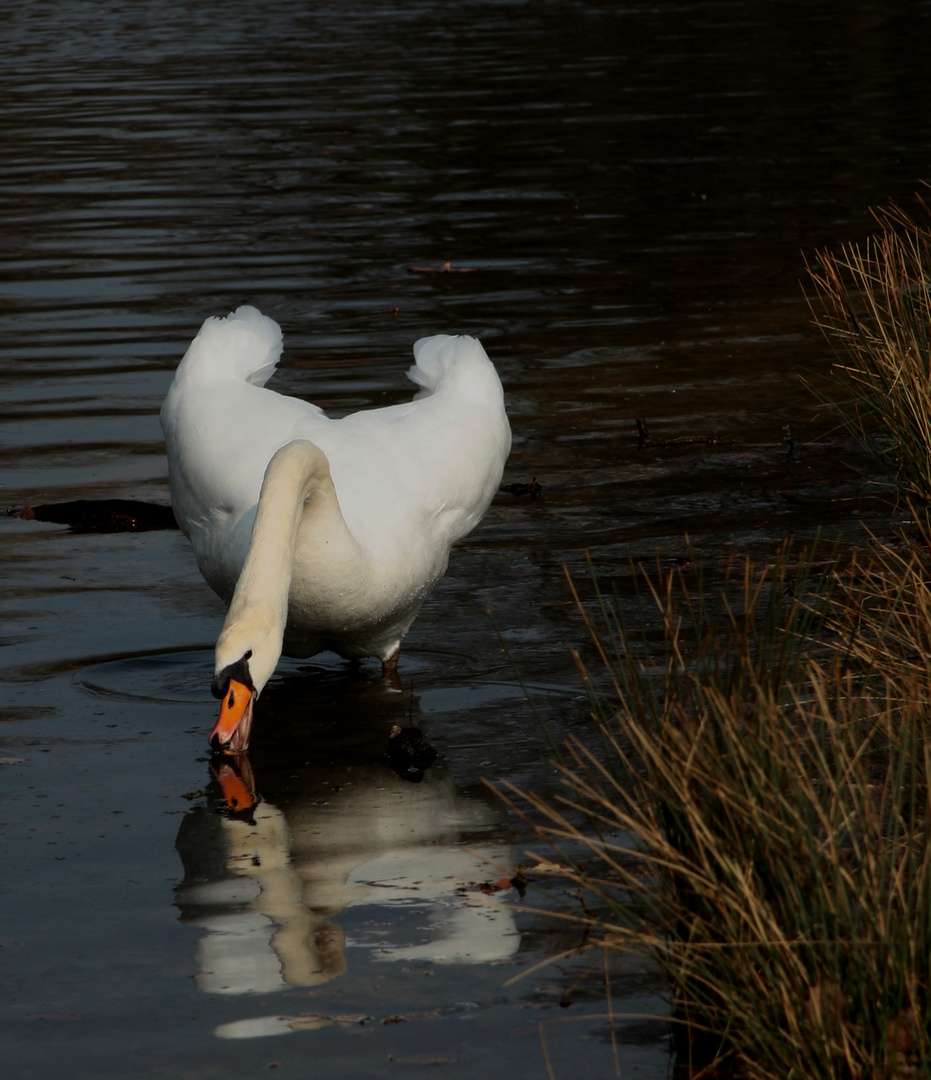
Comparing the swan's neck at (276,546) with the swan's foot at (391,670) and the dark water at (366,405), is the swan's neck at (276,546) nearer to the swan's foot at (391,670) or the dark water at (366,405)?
the dark water at (366,405)

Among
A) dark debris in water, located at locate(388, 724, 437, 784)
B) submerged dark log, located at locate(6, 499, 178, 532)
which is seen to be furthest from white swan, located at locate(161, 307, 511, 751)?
submerged dark log, located at locate(6, 499, 178, 532)

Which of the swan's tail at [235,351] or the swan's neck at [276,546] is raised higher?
the swan's tail at [235,351]

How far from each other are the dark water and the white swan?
1.29 ft

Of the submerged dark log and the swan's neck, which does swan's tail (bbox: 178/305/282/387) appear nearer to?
the submerged dark log

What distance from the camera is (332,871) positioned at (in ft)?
14.8

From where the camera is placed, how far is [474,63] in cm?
2545

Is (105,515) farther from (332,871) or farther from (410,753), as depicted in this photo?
(332,871)

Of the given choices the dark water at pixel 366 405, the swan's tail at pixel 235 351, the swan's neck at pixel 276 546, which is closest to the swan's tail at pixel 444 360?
the swan's tail at pixel 235 351

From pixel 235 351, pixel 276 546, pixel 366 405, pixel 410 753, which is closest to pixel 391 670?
pixel 410 753

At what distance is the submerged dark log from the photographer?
7660 millimetres

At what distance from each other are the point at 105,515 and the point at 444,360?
1.88 metres

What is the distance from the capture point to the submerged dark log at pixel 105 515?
7660 millimetres

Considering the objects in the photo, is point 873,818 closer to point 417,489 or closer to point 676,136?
point 417,489

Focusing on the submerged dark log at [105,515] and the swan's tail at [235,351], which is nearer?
the swan's tail at [235,351]
